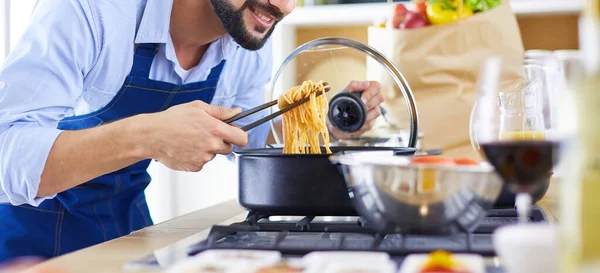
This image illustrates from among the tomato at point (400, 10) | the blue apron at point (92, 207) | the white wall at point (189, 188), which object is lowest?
the white wall at point (189, 188)

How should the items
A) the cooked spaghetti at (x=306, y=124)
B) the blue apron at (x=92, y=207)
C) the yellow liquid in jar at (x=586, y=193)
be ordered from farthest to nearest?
1. the blue apron at (x=92, y=207)
2. the cooked spaghetti at (x=306, y=124)
3. the yellow liquid in jar at (x=586, y=193)

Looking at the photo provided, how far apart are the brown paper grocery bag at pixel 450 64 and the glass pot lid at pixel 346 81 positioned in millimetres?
316

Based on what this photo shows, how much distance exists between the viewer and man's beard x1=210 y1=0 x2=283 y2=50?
1761mm

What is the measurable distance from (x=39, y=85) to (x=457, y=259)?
35.6 inches

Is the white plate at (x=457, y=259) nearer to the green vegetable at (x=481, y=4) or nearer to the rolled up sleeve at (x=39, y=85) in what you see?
the rolled up sleeve at (x=39, y=85)

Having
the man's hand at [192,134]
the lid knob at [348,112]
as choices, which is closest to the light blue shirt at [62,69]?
the man's hand at [192,134]

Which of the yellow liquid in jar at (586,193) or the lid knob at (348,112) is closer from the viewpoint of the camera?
the yellow liquid in jar at (586,193)

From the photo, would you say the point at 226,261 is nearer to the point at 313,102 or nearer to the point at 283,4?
the point at 313,102

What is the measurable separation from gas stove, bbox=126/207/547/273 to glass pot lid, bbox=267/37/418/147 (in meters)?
0.55

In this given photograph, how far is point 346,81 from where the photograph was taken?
1.80 meters

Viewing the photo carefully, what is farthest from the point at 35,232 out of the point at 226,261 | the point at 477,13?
the point at 477,13

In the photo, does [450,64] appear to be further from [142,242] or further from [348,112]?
[142,242]

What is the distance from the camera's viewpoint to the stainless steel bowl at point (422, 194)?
88cm

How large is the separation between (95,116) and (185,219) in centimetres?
45
